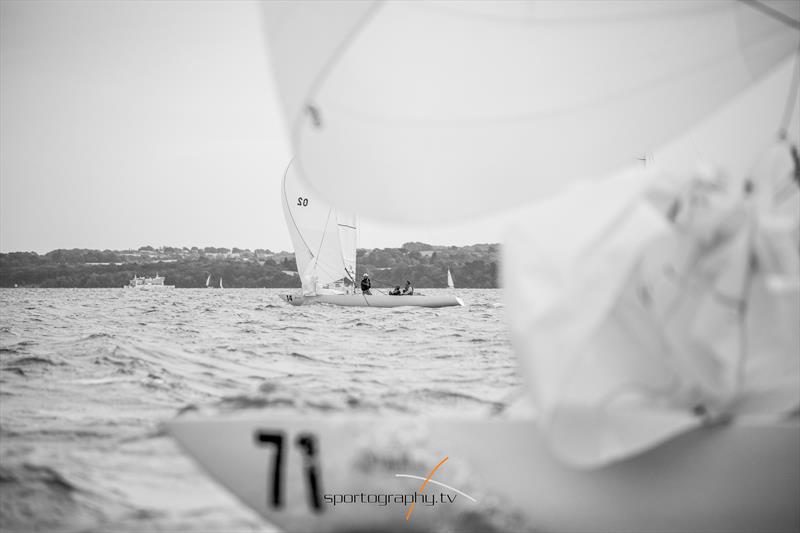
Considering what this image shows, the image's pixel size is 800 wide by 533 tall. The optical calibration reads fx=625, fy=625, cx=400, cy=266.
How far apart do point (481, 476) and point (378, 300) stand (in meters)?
19.3

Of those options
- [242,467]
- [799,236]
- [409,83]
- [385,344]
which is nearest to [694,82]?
[799,236]

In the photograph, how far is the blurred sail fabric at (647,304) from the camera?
60.1 inches

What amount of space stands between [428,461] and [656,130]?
1493mm

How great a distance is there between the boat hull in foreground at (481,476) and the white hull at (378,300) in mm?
19127

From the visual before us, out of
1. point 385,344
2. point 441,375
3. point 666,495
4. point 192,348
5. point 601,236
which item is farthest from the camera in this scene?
point 385,344

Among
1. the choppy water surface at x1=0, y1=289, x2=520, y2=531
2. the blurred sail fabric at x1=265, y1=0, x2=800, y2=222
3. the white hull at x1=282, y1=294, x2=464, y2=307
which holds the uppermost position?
the blurred sail fabric at x1=265, y1=0, x2=800, y2=222

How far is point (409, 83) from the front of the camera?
2.29 m

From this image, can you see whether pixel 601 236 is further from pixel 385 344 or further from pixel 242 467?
pixel 385 344

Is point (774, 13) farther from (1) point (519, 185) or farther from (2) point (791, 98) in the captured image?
(1) point (519, 185)

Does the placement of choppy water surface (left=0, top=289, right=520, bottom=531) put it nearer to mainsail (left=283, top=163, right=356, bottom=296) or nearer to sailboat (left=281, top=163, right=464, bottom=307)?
sailboat (left=281, top=163, right=464, bottom=307)

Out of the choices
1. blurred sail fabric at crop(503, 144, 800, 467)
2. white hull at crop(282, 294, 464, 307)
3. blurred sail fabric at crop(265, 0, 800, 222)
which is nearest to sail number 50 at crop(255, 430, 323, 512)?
blurred sail fabric at crop(503, 144, 800, 467)

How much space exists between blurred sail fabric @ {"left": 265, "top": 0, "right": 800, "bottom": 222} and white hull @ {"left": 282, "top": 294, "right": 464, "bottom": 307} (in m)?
18.9

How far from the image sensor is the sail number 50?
192 centimetres

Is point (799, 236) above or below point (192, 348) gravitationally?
above
